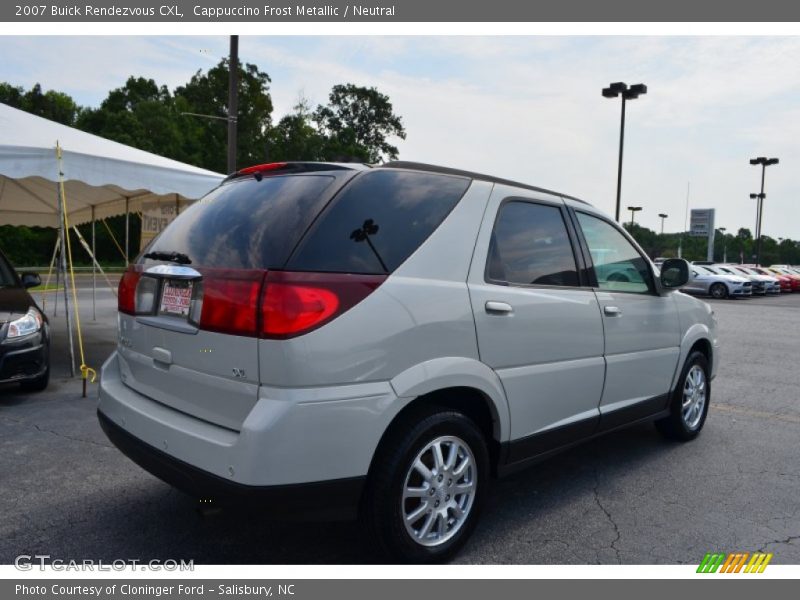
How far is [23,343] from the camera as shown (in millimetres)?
5727

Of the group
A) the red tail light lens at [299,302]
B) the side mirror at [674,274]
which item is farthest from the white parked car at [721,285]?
the red tail light lens at [299,302]

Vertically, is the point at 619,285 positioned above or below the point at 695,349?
above

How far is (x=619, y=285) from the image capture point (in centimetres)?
396

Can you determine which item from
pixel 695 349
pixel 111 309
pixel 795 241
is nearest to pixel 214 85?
pixel 111 309

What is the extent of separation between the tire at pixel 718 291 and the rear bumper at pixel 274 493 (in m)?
28.4

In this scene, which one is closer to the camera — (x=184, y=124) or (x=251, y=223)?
(x=251, y=223)

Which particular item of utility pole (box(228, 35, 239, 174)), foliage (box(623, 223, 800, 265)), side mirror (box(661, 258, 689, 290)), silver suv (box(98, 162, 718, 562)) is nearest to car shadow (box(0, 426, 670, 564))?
silver suv (box(98, 162, 718, 562))

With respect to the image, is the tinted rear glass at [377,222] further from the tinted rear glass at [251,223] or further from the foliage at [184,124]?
the foliage at [184,124]

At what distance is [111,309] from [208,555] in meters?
13.1

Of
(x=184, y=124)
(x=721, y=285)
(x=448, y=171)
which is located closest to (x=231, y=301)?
(x=448, y=171)

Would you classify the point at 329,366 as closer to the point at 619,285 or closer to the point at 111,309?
the point at 619,285

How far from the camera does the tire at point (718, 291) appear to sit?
27.1m
